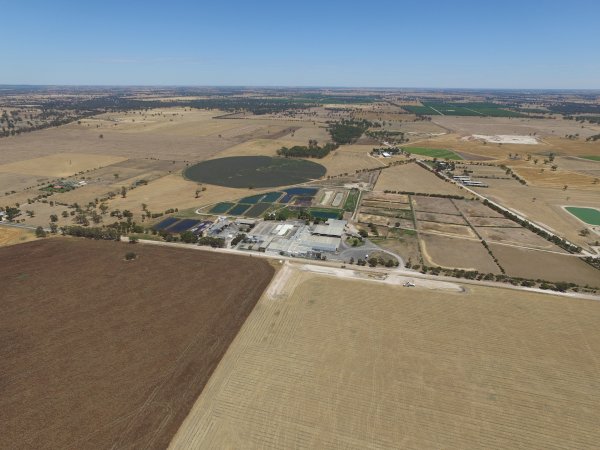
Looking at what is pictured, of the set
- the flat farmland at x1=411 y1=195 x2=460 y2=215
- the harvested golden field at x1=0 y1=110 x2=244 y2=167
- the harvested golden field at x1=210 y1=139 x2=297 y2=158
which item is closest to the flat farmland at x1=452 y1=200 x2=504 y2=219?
the flat farmland at x1=411 y1=195 x2=460 y2=215

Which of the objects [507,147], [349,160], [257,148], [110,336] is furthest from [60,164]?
[507,147]

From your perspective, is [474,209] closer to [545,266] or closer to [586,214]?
[586,214]

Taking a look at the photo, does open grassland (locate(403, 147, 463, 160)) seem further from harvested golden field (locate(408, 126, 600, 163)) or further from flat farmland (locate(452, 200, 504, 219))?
flat farmland (locate(452, 200, 504, 219))

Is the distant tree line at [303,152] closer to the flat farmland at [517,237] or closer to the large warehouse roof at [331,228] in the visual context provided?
the large warehouse roof at [331,228]

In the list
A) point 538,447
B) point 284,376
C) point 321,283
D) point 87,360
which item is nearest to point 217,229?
point 321,283

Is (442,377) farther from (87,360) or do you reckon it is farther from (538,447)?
(87,360)
